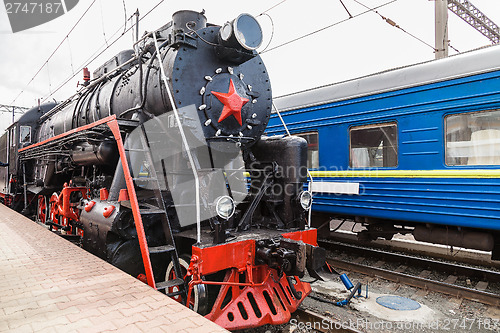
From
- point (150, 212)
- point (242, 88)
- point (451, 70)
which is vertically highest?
point (451, 70)

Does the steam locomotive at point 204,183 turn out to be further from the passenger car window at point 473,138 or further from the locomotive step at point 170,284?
the passenger car window at point 473,138

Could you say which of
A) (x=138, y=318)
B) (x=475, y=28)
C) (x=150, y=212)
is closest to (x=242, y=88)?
(x=150, y=212)

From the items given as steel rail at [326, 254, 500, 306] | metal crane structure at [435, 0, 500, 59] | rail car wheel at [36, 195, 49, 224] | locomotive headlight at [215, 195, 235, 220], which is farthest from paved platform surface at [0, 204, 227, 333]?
metal crane structure at [435, 0, 500, 59]

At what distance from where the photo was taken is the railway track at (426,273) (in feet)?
14.6

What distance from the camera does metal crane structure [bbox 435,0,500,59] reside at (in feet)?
25.4

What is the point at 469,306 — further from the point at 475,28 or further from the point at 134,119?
the point at 475,28

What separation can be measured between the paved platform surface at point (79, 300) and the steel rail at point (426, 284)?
360 centimetres

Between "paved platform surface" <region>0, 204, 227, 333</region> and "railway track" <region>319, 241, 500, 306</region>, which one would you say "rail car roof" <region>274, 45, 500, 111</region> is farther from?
"paved platform surface" <region>0, 204, 227, 333</region>

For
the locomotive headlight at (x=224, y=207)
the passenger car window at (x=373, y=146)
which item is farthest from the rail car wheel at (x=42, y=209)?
the passenger car window at (x=373, y=146)

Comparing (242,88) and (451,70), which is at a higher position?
(451,70)

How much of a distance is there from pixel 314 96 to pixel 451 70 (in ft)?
7.92

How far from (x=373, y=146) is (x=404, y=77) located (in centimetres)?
121

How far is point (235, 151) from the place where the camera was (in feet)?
13.4

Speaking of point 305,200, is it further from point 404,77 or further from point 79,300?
point 404,77
